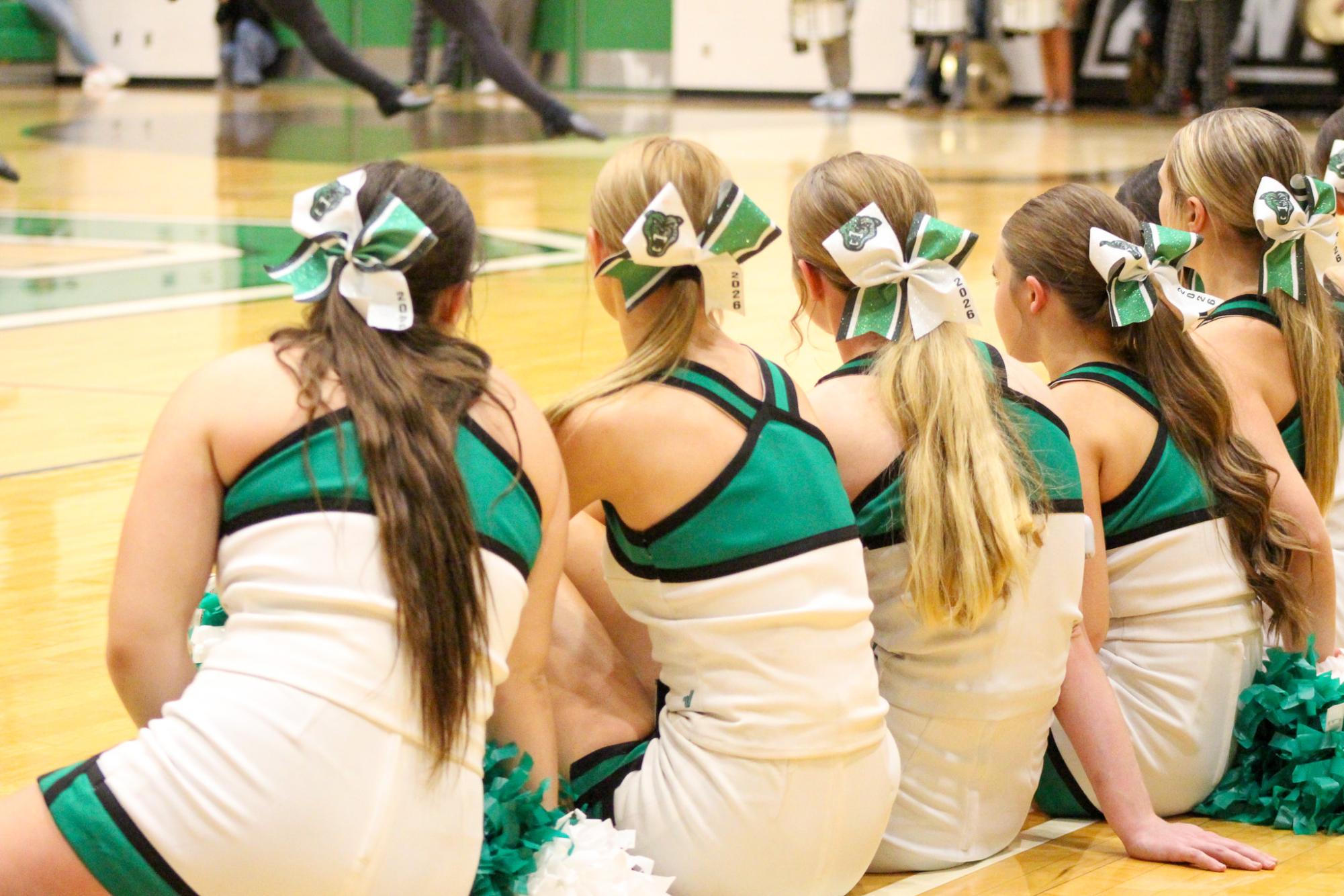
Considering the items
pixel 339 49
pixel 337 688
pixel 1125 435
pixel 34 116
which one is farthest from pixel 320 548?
pixel 34 116

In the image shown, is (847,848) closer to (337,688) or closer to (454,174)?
(337,688)

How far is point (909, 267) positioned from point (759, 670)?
452mm

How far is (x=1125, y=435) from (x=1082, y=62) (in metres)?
13.1

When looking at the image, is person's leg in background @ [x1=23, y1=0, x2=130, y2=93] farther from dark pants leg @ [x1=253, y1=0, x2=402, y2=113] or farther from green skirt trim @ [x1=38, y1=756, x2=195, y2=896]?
green skirt trim @ [x1=38, y1=756, x2=195, y2=896]

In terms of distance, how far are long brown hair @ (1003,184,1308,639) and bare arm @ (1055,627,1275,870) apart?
0.87 feet

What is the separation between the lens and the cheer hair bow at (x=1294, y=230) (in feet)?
7.21

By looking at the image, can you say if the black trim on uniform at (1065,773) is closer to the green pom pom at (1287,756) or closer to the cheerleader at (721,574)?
the green pom pom at (1287,756)

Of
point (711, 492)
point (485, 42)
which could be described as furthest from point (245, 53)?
point (711, 492)

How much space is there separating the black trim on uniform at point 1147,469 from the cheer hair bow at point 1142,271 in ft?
0.43

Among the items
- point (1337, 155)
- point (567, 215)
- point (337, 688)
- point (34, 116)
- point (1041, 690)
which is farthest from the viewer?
point (34, 116)

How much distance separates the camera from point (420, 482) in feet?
4.65

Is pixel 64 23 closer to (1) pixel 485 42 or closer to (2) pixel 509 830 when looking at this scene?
(1) pixel 485 42

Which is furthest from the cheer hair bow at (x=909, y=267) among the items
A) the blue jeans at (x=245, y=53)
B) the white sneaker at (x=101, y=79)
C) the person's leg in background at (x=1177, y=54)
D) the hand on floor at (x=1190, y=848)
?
the blue jeans at (x=245, y=53)

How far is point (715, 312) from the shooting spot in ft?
5.90
